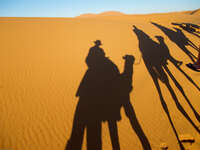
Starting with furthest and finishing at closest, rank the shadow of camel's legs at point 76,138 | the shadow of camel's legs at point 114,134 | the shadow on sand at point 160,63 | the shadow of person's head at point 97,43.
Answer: the shadow of person's head at point 97,43, the shadow on sand at point 160,63, the shadow of camel's legs at point 114,134, the shadow of camel's legs at point 76,138

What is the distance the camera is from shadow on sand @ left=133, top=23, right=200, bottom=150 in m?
4.19

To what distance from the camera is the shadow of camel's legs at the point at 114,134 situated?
310cm

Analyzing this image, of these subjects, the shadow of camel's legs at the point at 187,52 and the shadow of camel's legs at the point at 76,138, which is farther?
the shadow of camel's legs at the point at 187,52

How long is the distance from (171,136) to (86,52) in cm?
513

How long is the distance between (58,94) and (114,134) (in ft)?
7.58

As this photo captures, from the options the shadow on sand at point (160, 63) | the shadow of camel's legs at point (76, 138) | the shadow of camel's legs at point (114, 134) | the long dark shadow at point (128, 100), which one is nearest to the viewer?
the shadow of camel's legs at point (76, 138)

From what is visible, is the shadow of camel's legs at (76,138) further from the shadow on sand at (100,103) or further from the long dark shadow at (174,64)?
the long dark shadow at (174,64)

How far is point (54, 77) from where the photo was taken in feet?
16.5

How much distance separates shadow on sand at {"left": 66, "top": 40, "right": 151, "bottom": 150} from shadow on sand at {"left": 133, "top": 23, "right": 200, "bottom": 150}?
1.08 meters

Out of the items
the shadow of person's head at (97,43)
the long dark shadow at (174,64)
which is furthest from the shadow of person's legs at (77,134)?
the shadow of person's head at (97,43)

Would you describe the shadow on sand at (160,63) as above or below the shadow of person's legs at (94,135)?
above

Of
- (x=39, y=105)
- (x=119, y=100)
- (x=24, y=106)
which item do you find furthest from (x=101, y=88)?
(x=24, y=106)

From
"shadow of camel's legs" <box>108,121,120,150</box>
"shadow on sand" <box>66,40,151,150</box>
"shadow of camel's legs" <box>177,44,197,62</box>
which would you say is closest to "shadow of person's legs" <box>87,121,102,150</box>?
"shadow on sand" <box>66,40,151,150</box>

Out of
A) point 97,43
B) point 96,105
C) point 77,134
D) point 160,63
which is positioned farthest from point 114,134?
point 97,43
